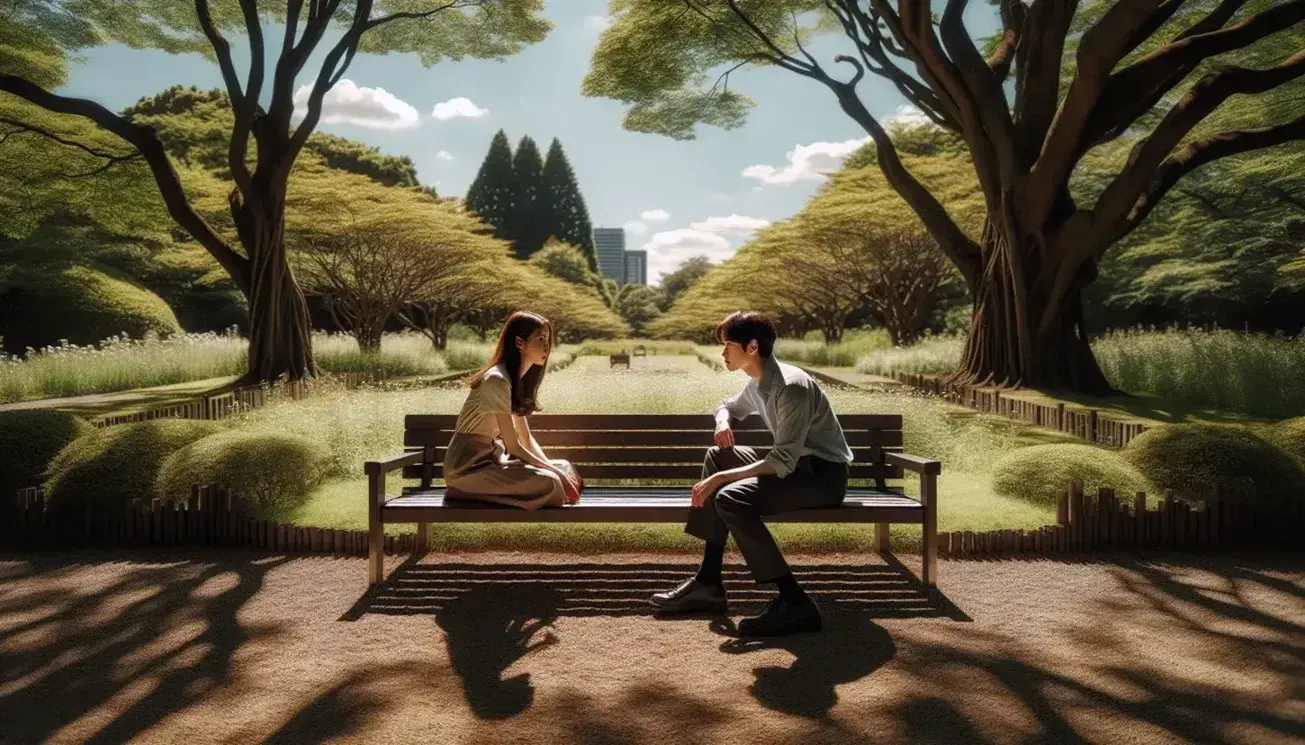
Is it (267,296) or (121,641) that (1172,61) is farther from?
(267,296)

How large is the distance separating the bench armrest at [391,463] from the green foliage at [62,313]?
978 inches

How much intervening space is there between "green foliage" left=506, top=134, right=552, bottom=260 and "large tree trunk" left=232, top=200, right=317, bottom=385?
5976 cm

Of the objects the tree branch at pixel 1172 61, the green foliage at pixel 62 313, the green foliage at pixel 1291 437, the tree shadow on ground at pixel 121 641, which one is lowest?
the tree shadow on ground at pixel 121 641

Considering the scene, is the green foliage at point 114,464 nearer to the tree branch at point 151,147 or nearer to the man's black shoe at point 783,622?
the man's black shoe at point 783,622

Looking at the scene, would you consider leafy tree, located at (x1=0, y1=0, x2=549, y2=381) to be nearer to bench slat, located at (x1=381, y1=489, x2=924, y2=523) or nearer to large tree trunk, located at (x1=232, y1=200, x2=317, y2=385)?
large tree trunk, located at (x1=232, y1=200, x2=317, y2=385)

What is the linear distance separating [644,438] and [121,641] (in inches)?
121

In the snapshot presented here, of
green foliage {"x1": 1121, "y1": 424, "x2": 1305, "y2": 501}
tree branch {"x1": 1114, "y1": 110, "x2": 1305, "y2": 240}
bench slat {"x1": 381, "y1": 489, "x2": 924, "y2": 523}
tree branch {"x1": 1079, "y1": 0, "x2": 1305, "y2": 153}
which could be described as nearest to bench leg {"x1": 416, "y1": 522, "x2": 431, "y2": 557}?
bench slat {"x1": 381, "y1": 489, "x2": 924, "y2": 523}

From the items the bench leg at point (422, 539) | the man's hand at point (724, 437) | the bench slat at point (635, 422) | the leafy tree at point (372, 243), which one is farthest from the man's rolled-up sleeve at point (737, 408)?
the leafy tree at point (372, 243)

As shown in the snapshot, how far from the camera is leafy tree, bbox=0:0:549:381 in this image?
46.8 feet

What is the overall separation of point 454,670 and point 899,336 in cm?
2841

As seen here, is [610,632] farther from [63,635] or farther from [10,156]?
[10,156]

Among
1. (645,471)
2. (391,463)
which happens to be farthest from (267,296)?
(645,471)

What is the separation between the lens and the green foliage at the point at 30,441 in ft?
21.1

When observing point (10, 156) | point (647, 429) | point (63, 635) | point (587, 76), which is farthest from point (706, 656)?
point (10, 156)
